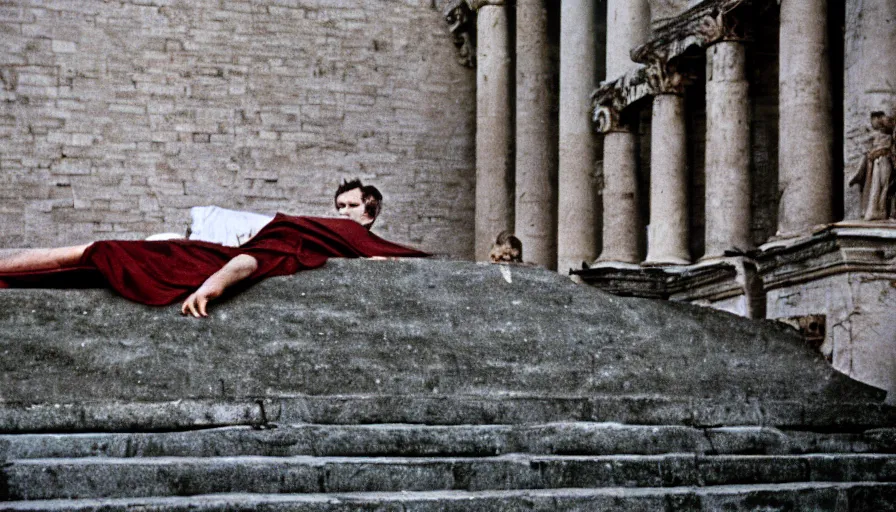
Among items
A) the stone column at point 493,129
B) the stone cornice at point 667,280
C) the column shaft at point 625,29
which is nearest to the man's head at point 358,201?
the stone cornice at point 667,280

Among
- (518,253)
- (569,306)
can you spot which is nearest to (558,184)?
(518,253)

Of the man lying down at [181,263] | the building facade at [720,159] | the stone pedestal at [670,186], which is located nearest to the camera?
the man lying down at [181,263]

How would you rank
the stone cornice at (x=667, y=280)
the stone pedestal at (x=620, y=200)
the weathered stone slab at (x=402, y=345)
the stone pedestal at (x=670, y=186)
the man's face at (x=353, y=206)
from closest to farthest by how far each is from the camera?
the weathered stone slab at (x=402, y=345) < the man's face at (x=353, y=206) < the stone cornice at (x=667, y=280) < the stone pedestal at (x=670, y=186) < the stone pedestal at (x=620, y=200)

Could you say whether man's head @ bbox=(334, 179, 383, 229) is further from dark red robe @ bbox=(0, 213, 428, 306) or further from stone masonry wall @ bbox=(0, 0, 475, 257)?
stone masonry wall @ bbox=(0, 0, 475, 257)

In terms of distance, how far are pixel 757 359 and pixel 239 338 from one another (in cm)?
282

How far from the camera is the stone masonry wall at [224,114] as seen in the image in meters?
18.6

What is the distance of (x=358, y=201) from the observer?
8.93m

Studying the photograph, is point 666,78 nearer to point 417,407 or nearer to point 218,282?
point 218,282

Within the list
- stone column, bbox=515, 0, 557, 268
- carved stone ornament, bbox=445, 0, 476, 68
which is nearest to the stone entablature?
stone column, bbox=515, 0, 557, 268

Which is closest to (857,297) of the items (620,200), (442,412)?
(442,412)

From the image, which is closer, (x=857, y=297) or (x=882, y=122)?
(x=857, y=297)

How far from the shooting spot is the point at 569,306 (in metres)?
8.27

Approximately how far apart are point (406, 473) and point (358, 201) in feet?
10.6

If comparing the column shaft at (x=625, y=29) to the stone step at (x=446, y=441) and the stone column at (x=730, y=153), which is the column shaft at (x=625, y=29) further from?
the stone step at (x=446, y=441)
